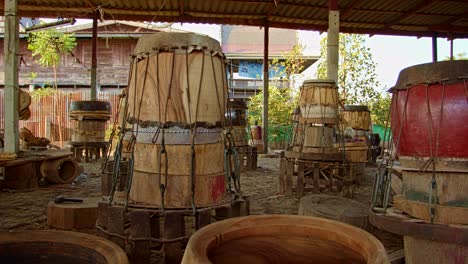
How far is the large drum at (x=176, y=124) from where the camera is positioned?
2.75 meters

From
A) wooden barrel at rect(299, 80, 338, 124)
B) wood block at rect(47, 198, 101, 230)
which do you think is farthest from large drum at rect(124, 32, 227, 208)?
wooden barrel at rect(299, 80, 338, 124)

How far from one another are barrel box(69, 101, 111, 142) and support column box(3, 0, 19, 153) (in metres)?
3.34

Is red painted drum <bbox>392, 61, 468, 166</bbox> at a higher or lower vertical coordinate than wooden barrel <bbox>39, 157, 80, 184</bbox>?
higher

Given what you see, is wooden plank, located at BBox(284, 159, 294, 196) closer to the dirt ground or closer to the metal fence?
the dirt ground

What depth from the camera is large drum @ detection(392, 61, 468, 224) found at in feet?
7.62

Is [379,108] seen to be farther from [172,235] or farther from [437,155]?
[172,235]

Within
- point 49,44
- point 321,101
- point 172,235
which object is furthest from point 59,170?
point 49,44

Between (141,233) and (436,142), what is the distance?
196cm

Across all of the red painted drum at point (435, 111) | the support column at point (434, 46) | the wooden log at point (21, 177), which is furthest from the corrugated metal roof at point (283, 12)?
the red painted drum at point (435, 111)

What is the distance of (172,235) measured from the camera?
2541mm

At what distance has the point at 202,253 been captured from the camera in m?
1.40

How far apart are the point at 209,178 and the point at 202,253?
145 centimetres

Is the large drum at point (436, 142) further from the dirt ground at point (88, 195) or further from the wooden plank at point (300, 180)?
the wooden plank at point (300, 180)

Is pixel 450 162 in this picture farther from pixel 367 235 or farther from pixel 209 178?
pixel 209 178
